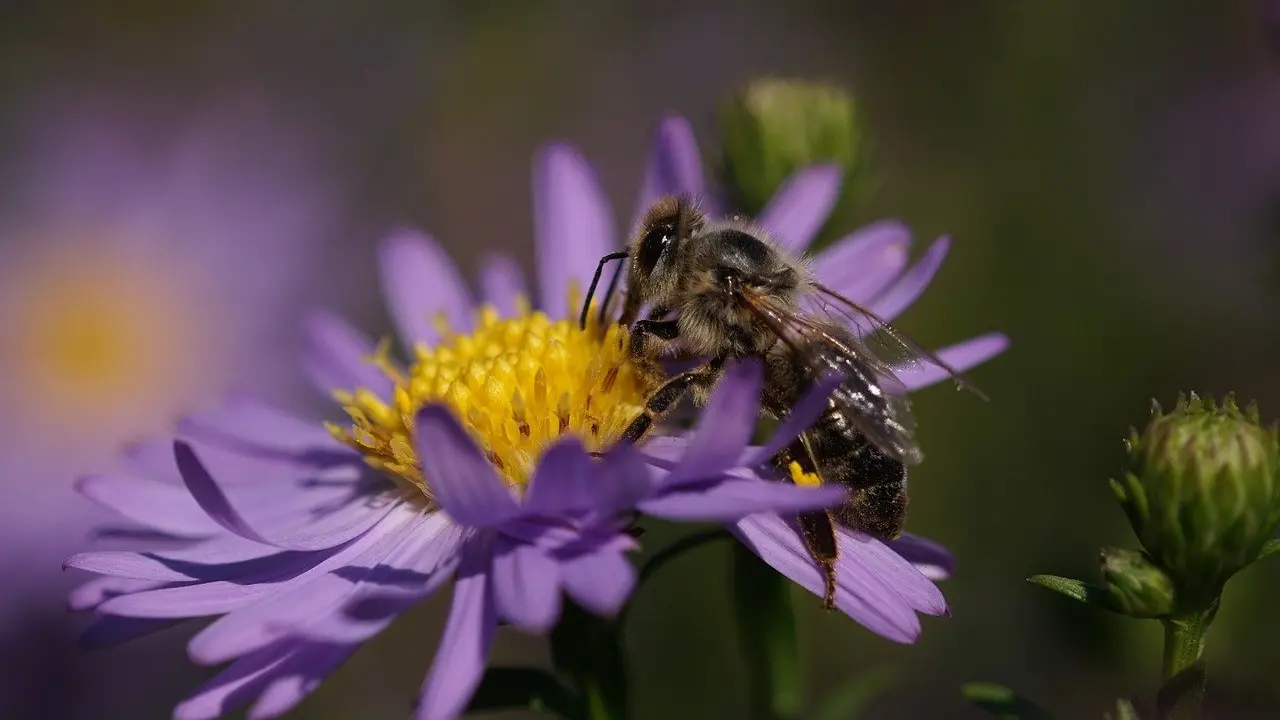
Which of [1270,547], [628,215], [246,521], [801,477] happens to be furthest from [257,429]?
[628,215]

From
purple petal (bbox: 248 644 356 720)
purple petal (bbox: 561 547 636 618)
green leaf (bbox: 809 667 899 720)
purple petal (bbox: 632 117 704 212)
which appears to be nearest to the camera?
purple petal (bbox: 561 547 636 618)

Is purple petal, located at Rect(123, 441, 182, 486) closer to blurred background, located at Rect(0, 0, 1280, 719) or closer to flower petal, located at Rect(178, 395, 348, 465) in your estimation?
flower petal, located at Rect(178, 395, 348, 465)

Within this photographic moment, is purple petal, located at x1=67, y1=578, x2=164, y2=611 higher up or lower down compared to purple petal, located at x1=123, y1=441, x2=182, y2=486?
lower down

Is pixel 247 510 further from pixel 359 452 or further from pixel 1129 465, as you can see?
pixel 1129 465

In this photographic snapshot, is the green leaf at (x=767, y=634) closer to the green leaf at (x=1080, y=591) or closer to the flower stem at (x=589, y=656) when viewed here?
the flower stem at (x=589, y=656)

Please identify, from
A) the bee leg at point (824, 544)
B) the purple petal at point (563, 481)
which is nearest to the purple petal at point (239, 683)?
the purple petal at point (563, 481)

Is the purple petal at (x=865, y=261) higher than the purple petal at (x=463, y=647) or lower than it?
higher

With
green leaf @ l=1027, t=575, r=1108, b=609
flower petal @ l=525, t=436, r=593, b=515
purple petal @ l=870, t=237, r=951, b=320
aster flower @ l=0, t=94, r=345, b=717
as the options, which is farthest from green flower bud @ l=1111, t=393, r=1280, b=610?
aster flower @ l=0, t=94, r=345, b=717
